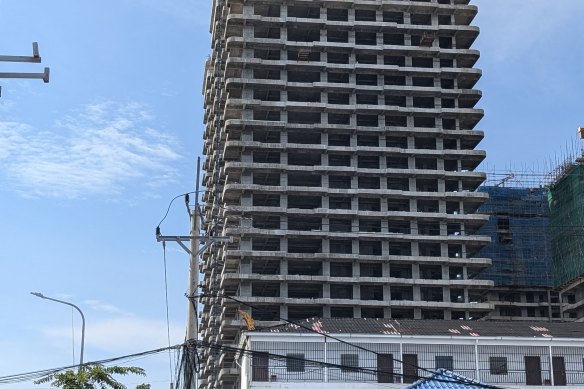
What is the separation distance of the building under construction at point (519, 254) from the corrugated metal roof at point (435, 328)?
67.6m

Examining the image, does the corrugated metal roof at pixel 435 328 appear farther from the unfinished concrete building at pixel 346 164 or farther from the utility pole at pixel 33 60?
the utility pole at pixel 33 60

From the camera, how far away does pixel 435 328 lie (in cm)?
8581

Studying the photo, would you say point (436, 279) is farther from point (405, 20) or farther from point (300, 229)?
point (405, 20)

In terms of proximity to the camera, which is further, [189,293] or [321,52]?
[321,52]

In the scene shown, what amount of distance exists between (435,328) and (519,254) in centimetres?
7899

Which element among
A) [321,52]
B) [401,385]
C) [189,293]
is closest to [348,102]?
[321,52]

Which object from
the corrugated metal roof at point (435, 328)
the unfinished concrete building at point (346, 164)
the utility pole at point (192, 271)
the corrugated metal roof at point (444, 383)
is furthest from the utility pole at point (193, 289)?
the unfinished concrete building at point (346, 164)

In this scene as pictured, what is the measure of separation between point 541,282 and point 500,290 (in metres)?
6.43

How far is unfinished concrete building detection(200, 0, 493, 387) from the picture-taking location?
437ft

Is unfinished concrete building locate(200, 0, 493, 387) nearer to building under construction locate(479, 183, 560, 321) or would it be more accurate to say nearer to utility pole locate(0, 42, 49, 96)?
building under construction locate(479, 183, 560, 321)

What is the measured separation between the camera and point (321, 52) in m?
145

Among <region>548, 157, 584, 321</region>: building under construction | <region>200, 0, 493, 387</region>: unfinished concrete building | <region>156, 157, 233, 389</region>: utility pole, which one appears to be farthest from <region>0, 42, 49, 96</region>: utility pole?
<region>548, 157, 584, 321</region>: building under construction

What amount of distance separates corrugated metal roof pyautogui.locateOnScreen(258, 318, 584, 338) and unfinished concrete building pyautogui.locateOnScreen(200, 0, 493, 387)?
4148 cm

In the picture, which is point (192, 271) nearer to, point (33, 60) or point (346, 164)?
point (33, 60)
